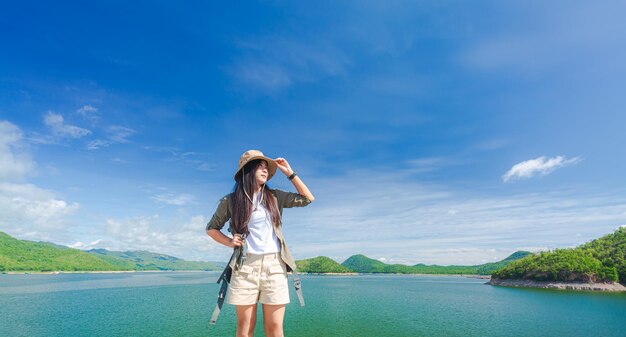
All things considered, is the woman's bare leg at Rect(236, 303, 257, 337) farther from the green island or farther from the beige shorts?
the green island

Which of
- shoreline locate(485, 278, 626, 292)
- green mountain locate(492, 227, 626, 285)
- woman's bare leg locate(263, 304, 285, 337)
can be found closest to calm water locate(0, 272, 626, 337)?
woman's bare leg locate(263, 304, 285, 337)

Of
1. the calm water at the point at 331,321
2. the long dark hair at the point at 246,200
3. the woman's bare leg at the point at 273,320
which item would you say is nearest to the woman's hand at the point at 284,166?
the long dark hair at the point at 246,200

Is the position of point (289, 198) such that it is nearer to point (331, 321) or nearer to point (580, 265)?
point (331, 321)

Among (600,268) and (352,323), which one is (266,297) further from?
(600,268)

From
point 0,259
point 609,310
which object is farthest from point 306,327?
point 0,259

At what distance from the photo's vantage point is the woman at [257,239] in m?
2.65

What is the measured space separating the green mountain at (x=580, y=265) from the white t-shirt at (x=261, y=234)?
87.7 metres

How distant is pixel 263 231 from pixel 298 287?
572 millimetres

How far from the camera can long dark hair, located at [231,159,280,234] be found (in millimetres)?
2781

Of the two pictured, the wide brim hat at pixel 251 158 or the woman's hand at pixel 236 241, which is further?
the wide brim hat at pixel 251 158

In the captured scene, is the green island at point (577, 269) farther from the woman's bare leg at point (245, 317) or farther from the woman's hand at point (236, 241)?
the woman's hand at point (236, 241)

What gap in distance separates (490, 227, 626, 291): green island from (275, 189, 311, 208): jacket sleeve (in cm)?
8498

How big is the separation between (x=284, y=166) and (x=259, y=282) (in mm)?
1026

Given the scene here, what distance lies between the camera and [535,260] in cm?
8088
